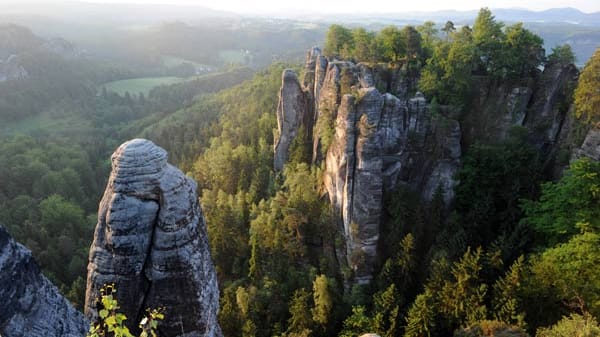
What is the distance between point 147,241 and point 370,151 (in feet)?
60.4

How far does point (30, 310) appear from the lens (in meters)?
7.75

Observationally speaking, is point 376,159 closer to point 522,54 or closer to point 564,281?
point 564,281

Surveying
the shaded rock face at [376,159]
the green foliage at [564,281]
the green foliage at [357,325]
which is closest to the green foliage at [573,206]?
the green foliage at [564,281]

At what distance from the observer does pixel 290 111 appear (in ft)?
127

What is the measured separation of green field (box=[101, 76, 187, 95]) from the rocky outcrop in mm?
26086

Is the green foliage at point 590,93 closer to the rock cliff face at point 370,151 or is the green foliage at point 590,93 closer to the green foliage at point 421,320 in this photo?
the rock cliff face at point 370,151

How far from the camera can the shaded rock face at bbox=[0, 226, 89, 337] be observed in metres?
7.34

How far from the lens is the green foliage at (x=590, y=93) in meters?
24.9

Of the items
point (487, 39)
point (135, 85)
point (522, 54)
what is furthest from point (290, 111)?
point (135, 85)

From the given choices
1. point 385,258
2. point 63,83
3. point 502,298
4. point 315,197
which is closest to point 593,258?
point 502,298

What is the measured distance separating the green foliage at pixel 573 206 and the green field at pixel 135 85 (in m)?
135

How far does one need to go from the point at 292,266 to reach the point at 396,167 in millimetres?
11611

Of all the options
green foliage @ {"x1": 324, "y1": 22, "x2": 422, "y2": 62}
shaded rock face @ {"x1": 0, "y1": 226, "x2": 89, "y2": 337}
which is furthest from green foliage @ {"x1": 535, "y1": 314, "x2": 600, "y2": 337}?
green foliage @ {"x1": 324, "y1": 22, "x2": 422, "y2": 62}

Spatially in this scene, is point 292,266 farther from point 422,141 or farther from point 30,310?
point 30,310
